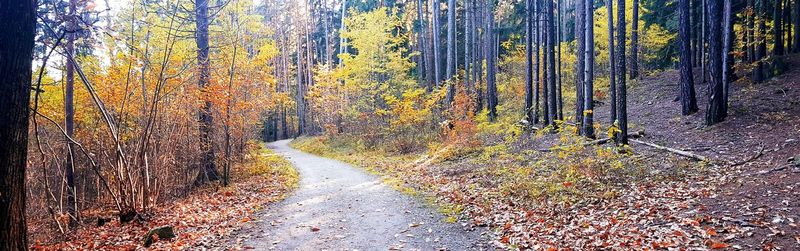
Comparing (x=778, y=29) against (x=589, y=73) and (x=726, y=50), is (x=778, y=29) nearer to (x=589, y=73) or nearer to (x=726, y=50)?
(x=726, y=50)

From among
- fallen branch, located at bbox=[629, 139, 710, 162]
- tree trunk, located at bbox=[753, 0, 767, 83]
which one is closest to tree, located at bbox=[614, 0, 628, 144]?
fallen branch, located at bbox=[629, 139, 710, 162]

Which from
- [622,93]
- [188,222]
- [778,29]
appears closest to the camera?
[188,222]

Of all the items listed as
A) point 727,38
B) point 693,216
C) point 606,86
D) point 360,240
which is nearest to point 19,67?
point 360,240

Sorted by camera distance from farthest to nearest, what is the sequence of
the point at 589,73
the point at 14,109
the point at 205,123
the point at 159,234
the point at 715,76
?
1. the point at 589,73
2. the point at 205,123
3. the point at 715,76
4. the point at 159,234
5. the point at 14,109

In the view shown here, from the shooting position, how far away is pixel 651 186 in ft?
25.7

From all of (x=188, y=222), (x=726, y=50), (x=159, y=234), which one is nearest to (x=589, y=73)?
(x=726, y=50)

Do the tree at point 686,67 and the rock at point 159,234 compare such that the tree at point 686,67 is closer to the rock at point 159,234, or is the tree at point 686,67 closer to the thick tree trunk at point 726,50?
the thick tree trunk at point 726,50

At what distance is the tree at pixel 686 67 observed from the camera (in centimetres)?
1348

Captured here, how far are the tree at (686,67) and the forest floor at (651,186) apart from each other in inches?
16.5

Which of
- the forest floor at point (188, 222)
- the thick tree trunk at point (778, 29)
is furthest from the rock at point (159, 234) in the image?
the thick tree trunk at point (778, 29)

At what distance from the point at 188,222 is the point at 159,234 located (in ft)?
3.41

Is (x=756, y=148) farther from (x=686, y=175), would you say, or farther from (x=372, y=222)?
(x=372, y=222)

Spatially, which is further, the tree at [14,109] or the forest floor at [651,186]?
the forest floor at [651,186]

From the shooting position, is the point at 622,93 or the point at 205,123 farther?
the point at 205,123
